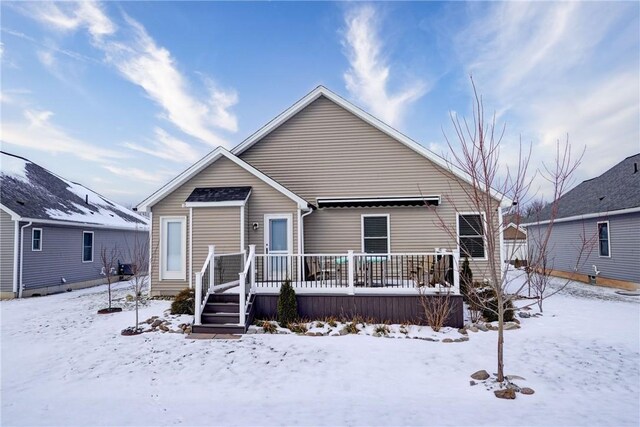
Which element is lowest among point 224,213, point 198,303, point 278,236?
point 198,303

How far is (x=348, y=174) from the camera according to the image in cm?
1262

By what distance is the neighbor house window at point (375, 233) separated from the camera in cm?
1224

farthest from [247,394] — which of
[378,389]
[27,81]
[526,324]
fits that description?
[27,81]

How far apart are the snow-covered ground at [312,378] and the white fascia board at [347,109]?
6.25 meters

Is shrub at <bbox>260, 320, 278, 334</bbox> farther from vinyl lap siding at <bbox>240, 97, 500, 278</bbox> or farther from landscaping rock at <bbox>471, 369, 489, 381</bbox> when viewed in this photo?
vinyl lap siding at <bbox>240, 97, 500, 278</bbox>

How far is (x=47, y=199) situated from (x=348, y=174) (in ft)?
47.5

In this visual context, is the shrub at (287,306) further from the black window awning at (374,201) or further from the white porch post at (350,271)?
the black window awning at (374,201)

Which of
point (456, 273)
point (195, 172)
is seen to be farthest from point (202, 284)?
point (456, 273)

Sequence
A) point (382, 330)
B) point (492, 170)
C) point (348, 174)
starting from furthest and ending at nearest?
point (348, 174)
point (382, 330)
point (492, 170)

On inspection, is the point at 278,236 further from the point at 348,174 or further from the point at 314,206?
the point at 348,174

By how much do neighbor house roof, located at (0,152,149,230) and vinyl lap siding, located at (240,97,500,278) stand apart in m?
9.44

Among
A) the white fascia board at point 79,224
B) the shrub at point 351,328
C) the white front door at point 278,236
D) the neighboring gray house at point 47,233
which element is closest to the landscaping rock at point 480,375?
the shrub at point 351,328

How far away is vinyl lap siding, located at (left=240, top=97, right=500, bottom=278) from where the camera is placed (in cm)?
1212

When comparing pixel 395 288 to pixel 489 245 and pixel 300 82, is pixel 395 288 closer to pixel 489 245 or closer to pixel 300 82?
pixel 489 245
